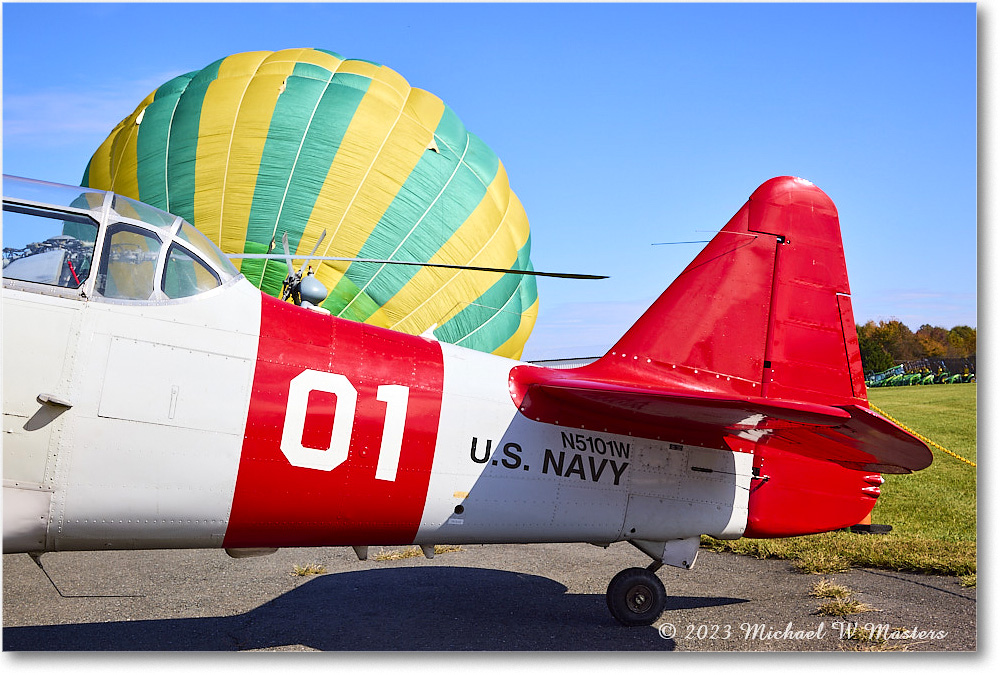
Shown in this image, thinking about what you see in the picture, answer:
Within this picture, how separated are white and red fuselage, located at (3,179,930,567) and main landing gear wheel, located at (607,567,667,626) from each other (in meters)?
0.25

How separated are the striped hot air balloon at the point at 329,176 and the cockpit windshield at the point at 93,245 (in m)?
5.50

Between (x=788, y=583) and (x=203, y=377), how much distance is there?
4552 millimetres

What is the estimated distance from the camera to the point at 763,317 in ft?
17.6

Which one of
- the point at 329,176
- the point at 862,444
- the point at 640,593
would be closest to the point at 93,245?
the point at 640,593

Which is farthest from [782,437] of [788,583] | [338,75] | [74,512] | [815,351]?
[338,75]

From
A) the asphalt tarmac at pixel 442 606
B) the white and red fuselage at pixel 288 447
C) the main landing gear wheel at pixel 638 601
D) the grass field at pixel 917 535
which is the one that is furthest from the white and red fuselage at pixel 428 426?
the grass field at pixel 917 535

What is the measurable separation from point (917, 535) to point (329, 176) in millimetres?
7389

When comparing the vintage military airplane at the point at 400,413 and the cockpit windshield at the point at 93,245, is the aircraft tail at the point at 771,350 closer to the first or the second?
the vintage military airplane at the point at 400,413

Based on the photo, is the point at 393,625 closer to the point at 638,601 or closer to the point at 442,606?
the point at 442,606

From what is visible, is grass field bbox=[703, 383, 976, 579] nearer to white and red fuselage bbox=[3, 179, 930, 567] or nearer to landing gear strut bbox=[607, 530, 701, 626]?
white and red fuselage bbox=[3, 179, 930, 567]

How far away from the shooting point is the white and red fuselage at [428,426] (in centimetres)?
359

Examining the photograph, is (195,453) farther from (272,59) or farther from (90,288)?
(272,59)

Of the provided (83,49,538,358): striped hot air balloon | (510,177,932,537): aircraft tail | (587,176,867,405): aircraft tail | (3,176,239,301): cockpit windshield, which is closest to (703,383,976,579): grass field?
(510,177,932,537): aircraft tail

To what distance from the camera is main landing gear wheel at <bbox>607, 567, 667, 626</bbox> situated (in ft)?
16.4
